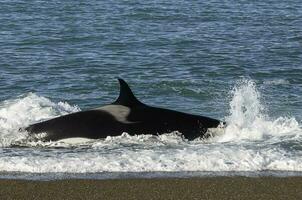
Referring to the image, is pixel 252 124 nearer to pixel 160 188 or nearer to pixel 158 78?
pixel 160 188

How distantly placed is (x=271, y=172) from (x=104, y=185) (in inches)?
101

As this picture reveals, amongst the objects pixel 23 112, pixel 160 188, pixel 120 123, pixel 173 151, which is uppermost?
pixel 160 188

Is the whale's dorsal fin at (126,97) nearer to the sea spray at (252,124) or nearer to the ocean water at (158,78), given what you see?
the ocean water at (158,78)

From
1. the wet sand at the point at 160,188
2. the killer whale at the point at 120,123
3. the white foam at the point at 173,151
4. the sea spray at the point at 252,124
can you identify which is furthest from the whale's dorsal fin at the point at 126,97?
the wet sand at the point at 160,188

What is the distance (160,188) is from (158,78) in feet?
39.1

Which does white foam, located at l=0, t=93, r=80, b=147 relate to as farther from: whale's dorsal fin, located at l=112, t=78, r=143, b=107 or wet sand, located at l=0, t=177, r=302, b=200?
wet sand, located at l=0, t=177, r=302, b=200

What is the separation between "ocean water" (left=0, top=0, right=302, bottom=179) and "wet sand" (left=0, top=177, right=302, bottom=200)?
1.63 ft

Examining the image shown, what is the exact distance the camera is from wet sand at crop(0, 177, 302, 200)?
10250 millimetres

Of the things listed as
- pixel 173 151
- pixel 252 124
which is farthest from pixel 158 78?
pixel 173 151

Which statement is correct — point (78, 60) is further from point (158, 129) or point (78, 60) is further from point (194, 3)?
point (194, 3)

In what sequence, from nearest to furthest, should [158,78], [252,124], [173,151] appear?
1. [173,151]
2. [252,124]
3. [158,78]

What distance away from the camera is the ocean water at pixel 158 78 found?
482 inches

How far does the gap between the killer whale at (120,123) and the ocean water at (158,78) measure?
0.52 ft

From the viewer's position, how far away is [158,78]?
73.4 feet
